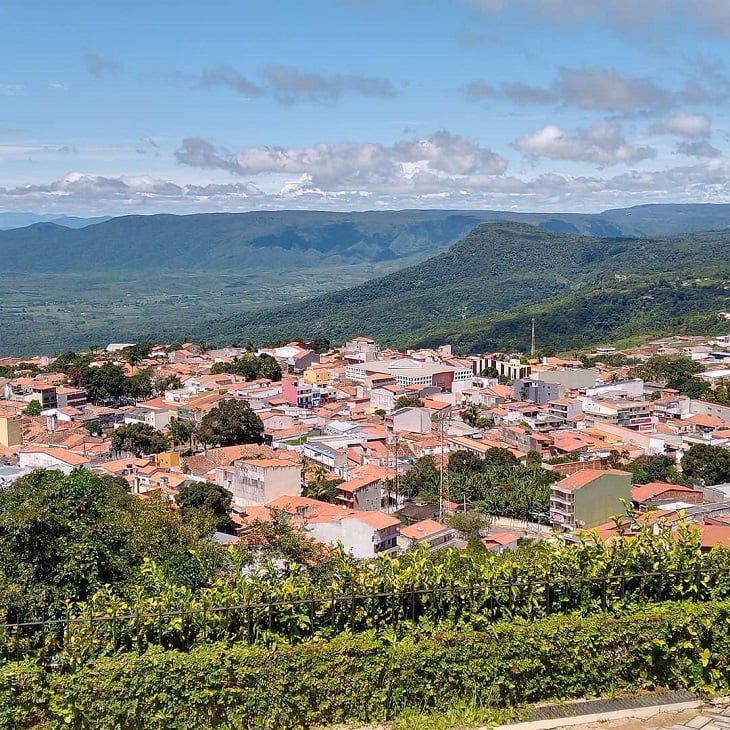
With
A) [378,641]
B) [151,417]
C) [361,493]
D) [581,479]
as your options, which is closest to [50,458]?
[151,417]

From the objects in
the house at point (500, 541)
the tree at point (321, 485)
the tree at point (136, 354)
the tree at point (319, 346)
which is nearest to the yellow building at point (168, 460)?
the tree at point (321, 485)

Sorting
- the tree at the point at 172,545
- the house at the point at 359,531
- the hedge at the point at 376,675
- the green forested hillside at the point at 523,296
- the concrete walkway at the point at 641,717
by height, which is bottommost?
the green forested hillside at the point at 523,296

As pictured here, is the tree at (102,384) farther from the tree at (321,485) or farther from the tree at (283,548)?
the tree at (283,548)

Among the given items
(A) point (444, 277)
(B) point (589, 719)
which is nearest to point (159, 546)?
(B) point (589, 719)

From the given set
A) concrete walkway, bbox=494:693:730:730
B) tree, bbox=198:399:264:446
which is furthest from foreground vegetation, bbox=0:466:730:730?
tree, bbox=198:399:264:446

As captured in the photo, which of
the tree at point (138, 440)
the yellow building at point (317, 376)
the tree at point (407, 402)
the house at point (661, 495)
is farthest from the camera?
the yellow building at point (317, 376)

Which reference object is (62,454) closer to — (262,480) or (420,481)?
(262,480)

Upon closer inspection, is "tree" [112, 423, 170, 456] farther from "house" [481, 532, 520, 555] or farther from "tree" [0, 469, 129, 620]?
"tree" [0, 469, 129, 620]
